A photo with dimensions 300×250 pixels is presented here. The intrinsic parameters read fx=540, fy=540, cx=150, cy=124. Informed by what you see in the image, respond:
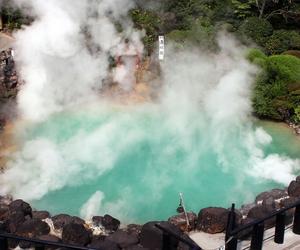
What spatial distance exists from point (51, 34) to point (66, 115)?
278 cm

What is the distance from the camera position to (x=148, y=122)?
13469 millimetres

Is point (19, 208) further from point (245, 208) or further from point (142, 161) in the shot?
point (245, 208)

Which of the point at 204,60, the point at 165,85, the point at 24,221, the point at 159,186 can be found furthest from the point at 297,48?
the point at 24,221

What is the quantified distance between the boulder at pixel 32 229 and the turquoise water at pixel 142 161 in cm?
136

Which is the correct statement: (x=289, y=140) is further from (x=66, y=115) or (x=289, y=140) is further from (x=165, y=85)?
(x=66, y=115)

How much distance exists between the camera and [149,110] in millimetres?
14250

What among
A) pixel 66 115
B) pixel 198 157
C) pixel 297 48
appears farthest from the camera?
pixel 297 48

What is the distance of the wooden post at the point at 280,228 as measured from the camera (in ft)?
22.0

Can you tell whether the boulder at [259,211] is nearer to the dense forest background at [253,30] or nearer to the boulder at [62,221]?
the boulder at [62,221]

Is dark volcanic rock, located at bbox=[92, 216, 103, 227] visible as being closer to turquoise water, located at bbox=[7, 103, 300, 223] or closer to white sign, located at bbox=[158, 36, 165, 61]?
turquoise water, located at bbox=[7, 103, 300, 223]

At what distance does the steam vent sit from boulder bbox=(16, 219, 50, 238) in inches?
0.6

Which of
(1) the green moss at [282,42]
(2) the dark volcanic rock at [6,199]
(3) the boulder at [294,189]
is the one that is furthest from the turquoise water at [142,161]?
(1) the green moss at [282,42]

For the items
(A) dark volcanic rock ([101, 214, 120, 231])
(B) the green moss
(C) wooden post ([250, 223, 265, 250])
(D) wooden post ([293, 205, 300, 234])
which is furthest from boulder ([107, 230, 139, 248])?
(B) the green moss

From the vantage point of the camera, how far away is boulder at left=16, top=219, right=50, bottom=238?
27.5ft
